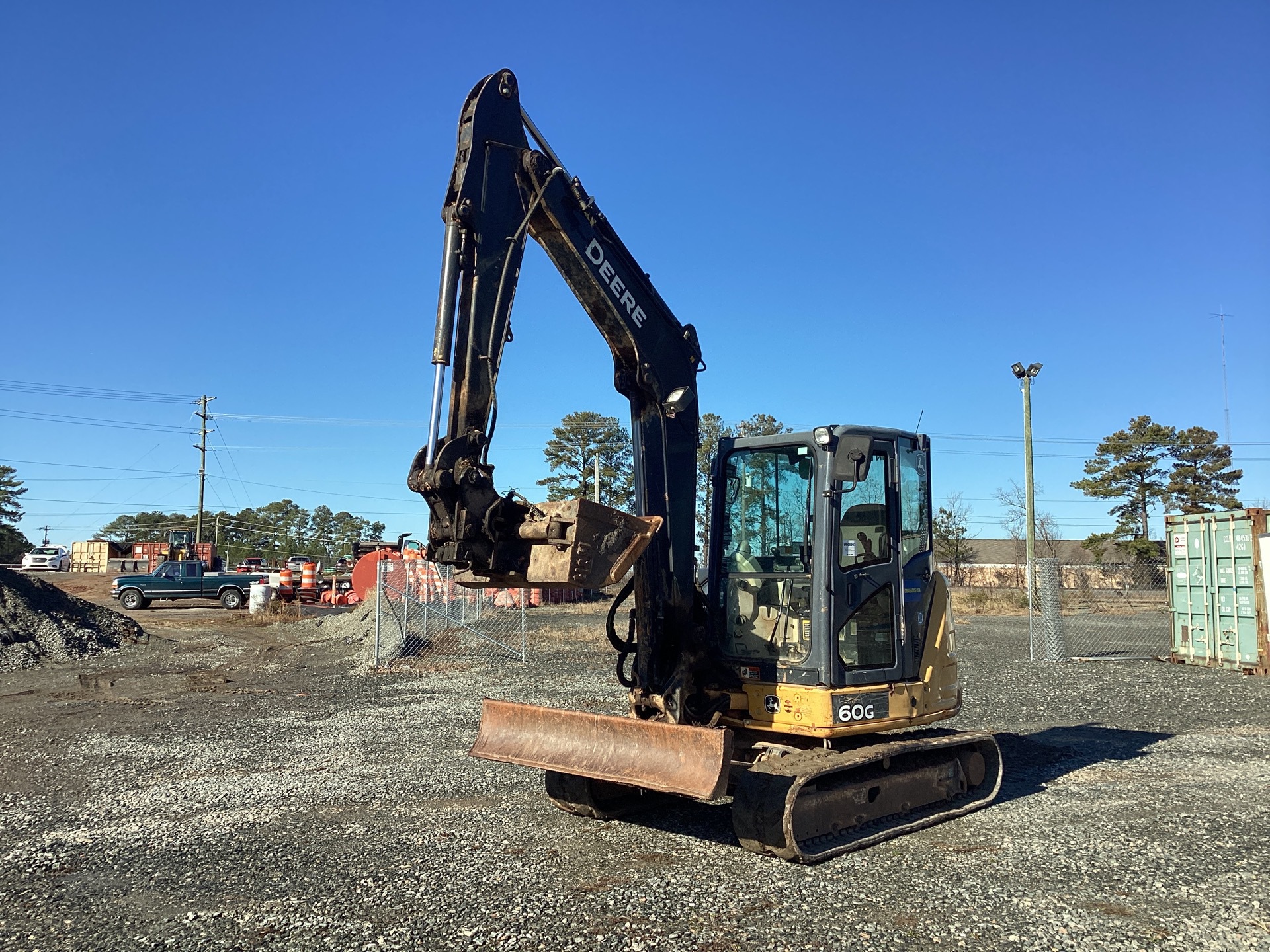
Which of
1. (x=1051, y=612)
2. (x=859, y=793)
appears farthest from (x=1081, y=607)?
(x=859, y=793)

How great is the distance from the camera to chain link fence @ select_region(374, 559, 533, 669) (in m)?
16.2

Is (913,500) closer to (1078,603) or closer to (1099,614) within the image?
(1099,614)

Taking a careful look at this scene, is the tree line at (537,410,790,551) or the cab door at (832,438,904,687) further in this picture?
the tree line at (537,410,790,551)

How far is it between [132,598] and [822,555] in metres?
32.7

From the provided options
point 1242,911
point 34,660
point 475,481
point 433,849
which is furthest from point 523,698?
point 34,660

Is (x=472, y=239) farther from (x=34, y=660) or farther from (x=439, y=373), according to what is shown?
(x=34, y=660)

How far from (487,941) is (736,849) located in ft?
6.88

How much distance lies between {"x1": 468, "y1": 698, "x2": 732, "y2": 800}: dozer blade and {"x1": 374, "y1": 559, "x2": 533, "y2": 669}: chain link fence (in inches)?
317

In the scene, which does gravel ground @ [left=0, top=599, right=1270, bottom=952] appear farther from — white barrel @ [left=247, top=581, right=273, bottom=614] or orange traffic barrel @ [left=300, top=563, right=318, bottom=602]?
orange traffic barrel @ [left=300, top=563, right=318, bottom=602]

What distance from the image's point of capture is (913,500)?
288 inches

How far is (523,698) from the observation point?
40.2 feet

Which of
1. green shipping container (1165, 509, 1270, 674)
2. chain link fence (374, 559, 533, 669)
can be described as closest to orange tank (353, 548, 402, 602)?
chain link fence (374, 559, 533, 669)

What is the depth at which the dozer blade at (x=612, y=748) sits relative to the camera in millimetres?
5383

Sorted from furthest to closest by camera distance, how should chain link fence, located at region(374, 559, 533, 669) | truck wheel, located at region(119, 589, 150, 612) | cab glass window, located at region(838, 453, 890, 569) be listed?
1. truck wheel, located at region(119, 589, 150, 612)
2. chain link fence, located at region(374, 559, 533, 669)
3. cab glass window, located at region(838, 453, 890, 569)
